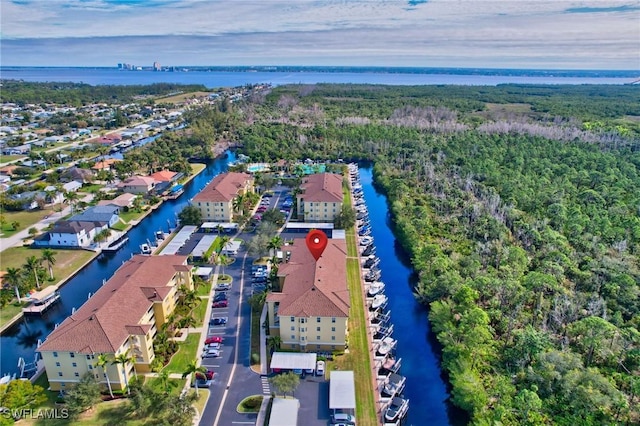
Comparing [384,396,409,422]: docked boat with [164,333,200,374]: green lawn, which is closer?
[384,396,409,422]: docked boat

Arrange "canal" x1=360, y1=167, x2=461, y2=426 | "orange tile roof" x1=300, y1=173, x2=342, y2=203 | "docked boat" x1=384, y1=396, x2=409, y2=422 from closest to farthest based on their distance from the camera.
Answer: "docked boat" x1=384, y1=396, x2=409, y2=422, "canal" x1=360, y1=167, x2=461, y2=426, "orange tile roof" x1=300, y1=173, x2=342, y2=203

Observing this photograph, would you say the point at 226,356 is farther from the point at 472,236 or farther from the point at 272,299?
the point at 472,236

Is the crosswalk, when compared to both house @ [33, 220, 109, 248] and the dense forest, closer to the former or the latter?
the dense forest

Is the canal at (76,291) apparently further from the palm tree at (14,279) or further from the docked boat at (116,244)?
the palm tree at (14,279)

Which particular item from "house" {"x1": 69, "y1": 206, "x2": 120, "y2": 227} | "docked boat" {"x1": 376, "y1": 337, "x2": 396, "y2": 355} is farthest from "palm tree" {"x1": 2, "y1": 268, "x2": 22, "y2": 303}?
"docked boat" {"x1": 376, "y1": 337, "x2": 396, "y2": 355}

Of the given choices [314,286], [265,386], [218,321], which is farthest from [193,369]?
[314,286]

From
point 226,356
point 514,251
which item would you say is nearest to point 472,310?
point 514,251
